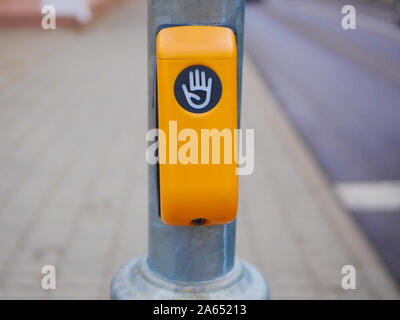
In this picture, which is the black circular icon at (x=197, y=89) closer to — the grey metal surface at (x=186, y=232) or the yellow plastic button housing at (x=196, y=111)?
the yellow plastic button housing at (x=196, y=111)

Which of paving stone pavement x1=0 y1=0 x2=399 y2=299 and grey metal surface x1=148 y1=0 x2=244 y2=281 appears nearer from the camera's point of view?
grey metal surface x1=148 y1=0 x2=244 y2=281

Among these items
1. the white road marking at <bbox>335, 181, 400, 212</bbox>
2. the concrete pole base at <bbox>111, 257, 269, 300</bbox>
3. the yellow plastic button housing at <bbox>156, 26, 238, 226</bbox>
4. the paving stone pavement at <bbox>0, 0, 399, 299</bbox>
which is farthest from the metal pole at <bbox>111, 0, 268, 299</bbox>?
the white road marking at <bbox>335, 181, 400, 212</bbox>

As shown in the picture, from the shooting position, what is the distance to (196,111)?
1437 millimetres

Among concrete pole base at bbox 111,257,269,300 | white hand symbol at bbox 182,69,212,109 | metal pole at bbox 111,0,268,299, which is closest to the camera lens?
white hand symbol at bbox 182,69,212,109

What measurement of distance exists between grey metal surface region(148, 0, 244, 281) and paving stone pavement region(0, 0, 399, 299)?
1.33m

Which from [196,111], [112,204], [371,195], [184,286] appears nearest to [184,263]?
[184,286]

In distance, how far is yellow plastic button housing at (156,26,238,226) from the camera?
4.68ft

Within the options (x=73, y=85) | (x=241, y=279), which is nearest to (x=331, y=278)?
(x=241, y=279)

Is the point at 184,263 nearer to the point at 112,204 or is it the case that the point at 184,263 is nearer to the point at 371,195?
the point at 112,204

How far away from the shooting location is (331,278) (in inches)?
127

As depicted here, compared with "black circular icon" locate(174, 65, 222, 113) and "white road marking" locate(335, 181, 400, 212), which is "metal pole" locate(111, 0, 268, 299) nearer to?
"black circular icon" locate(174, 65, 222, 113)

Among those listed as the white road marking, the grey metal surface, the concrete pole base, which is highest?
the grey metal surface
